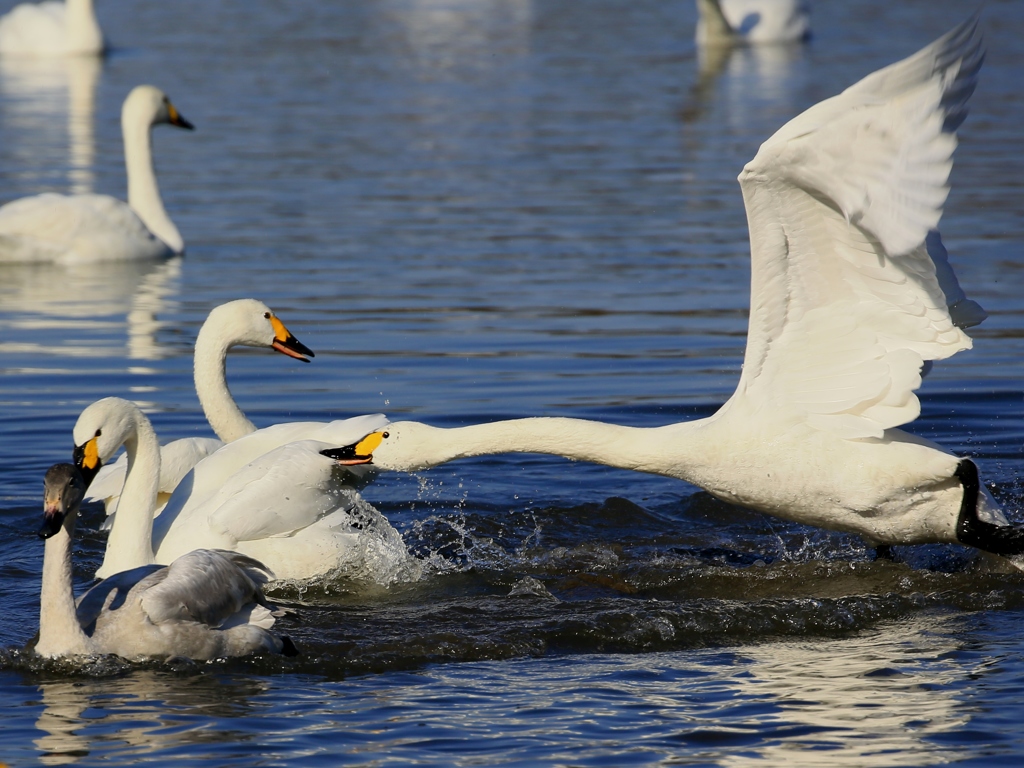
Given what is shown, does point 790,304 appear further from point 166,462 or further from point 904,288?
point 166,462

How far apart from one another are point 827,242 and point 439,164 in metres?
11.7

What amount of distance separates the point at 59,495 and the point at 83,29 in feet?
77.7

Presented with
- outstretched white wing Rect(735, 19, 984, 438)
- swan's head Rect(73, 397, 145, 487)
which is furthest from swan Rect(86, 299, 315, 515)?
outstretched white wing Rect(735, 19, 984, 438)

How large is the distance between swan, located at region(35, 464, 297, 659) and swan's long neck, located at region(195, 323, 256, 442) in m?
1.82

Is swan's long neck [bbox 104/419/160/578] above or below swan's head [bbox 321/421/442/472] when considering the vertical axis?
below

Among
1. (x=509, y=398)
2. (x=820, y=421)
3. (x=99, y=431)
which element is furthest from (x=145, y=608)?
(x=509, y=398)

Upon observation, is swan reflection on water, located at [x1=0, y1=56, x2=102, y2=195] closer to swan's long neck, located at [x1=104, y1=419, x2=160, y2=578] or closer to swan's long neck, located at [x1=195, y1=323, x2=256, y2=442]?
swan's long neck, located at [x1=195, y1=323, x2=256, y2=442]

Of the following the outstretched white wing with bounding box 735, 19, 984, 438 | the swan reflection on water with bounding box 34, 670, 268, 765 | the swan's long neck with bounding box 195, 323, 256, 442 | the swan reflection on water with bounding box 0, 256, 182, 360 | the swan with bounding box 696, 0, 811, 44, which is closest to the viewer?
the swan reflection on water with bounding box 34, 670, 268, 765

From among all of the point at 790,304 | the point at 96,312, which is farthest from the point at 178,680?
the point at 96,312

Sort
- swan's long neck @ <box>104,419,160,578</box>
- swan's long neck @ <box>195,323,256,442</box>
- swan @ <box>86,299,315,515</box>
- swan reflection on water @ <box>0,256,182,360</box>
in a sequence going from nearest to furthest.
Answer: swan's long neck @ <box>104,419,160,578</box>
swan @ <box>86,299,315,515</box>
swan's long neck @ <box>195,323,256,442</box>
swan reflection on water @ <box>0,256,182,360</box>

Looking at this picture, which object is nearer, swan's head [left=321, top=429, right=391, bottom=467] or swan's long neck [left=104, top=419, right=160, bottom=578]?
swan's head [left=321, top=429, right=391, bottom=467]

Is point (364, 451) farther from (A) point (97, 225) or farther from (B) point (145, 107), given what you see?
(B) point (145, 107)

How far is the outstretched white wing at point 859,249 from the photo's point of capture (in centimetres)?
598

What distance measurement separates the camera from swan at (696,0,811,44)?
2912 cm
